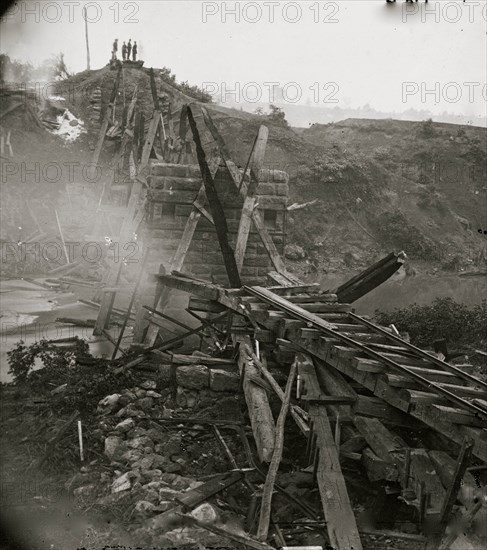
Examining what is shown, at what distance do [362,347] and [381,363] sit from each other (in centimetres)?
27

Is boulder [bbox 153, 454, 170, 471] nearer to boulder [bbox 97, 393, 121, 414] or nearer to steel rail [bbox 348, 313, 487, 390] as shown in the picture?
boulder [bbox 97, 393, 121, 414]

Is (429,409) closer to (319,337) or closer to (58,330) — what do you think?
(319,337)

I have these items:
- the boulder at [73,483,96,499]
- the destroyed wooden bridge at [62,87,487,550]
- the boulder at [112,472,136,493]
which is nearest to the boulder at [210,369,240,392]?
the destroyed wooden bridge at [62,87,487,550]

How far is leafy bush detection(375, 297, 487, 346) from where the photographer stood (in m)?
10.2

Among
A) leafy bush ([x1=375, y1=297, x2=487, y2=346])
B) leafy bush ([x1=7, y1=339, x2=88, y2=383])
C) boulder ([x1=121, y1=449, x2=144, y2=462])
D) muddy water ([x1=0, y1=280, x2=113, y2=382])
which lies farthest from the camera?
leafy bush ([x1=375, y1=297, x2=487, y2=346])

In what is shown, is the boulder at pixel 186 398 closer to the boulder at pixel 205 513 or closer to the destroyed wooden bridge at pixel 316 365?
the destroyed wooden bridge at pixel 316 365

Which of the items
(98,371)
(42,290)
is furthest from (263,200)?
(42,290)

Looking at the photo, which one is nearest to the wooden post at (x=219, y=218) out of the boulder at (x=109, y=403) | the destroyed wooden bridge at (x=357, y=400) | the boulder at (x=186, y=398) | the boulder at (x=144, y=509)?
the destroyed wooden bridge at (x=357, y=400)

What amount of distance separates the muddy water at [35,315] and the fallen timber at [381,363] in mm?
3257

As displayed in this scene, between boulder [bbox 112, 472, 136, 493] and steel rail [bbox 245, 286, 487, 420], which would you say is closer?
steel rail [bbox 245, 286, 487, 420]

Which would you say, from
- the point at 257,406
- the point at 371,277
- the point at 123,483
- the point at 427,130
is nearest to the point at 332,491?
the point at 257,406

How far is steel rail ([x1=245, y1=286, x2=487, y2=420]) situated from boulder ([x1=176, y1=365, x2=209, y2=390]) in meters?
1.10

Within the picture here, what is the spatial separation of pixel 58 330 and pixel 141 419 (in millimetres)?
4537

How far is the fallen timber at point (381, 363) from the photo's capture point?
3869 mm
